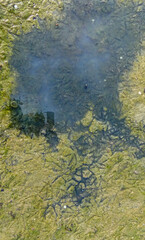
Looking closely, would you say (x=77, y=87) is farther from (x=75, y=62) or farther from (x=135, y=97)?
(x=135, y=97)

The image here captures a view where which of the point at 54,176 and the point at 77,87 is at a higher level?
the point at 77,87

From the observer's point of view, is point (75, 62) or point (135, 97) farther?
point (135, 97)

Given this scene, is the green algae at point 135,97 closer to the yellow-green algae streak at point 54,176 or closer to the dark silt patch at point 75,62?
the yellow-green algae streak at point 54,176

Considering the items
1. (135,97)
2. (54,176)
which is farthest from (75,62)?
(54,176)

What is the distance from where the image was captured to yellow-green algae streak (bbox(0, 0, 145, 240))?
2.88m

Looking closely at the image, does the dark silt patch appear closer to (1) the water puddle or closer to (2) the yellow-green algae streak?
(1) the water puddle

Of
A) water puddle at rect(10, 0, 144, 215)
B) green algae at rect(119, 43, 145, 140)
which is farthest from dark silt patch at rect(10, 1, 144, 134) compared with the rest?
green algae at rect(119, 43, 145, 140)

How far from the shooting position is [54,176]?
9.74 feet

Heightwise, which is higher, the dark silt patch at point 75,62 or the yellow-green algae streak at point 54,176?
the dark silt patch at point 75,62

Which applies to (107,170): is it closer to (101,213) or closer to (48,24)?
(101,213)

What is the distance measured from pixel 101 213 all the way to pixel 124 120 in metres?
1.51

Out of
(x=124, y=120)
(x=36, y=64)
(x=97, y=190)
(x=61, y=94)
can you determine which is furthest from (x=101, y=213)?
(x=36, y=64)

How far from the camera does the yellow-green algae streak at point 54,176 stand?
9.45ft

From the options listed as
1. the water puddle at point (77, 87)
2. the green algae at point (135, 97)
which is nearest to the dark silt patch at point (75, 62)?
the water puddle at point (77, 87)
